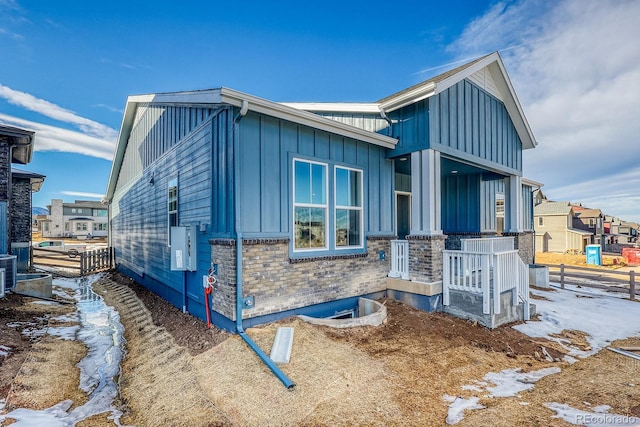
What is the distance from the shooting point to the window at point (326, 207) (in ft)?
19.5

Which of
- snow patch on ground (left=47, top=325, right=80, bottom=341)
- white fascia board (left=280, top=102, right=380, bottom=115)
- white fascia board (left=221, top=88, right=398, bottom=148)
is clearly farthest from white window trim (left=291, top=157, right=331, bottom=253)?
snow patch on ground (left=47, top=325, right=80, bottom=341)

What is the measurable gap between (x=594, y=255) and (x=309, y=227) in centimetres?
2659

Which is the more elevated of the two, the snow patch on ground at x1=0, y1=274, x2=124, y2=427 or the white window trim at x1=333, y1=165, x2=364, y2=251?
the white window trim at x1=333, y1=165, x2=364, y2=251

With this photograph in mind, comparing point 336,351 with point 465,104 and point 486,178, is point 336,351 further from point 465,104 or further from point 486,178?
point 486,178

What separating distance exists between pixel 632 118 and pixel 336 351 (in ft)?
58.6

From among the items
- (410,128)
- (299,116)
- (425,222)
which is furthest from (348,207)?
(410,128)

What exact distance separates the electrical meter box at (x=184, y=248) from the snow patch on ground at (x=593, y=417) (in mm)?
6021

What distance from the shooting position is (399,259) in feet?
24.2

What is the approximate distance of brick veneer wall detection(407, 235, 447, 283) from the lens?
672 cm

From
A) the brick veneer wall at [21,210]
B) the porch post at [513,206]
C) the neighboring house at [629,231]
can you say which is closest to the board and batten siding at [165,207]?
the brick veneer wall at [21,210]

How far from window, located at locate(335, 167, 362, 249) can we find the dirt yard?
188 cm

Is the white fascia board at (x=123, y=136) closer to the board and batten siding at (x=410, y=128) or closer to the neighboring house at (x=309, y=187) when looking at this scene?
the neighboring house at (x=309, y=187)

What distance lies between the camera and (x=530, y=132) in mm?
10281

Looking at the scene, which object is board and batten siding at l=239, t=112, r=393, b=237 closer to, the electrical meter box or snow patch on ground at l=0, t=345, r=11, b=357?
the electrical meter box
